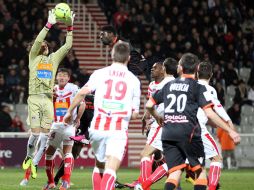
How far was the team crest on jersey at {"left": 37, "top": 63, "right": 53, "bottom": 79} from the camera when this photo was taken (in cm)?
1537

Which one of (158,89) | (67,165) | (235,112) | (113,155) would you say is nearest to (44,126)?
(67,165)

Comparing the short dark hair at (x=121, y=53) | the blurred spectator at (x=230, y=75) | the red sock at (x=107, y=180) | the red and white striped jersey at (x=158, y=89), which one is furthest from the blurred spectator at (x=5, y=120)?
the red sock at (x=107, y=180)

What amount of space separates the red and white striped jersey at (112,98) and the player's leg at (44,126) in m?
4.77

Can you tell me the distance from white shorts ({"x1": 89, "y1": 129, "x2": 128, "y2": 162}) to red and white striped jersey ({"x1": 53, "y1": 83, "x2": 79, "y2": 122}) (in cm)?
475

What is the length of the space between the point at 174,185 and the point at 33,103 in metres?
5.31

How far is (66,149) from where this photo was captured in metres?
14.7

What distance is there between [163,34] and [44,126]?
14776 millimetres

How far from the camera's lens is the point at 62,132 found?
48.0ft

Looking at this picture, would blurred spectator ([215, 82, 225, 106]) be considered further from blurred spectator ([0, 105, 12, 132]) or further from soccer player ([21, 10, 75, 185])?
soccer player ([21, 10, 75, 185])

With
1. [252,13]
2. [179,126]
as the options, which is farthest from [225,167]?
[179,126]

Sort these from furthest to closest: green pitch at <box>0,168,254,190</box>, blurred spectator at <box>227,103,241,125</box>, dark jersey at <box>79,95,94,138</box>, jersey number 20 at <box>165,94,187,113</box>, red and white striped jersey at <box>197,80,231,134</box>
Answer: blurred spectator at <box>227,103,241,125</box>
dark jersey at <box>79,95,94,138</box>
green pitch at <box>0,168,254,190</box>
red and white striped jersey at <box>197,80,231,134</box>
jersey number 20 at <box>165,94,187,113</box>

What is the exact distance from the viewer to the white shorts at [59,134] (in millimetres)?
14587

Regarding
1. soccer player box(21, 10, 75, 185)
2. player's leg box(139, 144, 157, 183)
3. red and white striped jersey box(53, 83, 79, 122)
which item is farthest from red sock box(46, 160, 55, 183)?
player's leg box(139, 144, 157, 183)

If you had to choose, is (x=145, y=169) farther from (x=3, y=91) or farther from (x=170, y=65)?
(x=3, y=91)
